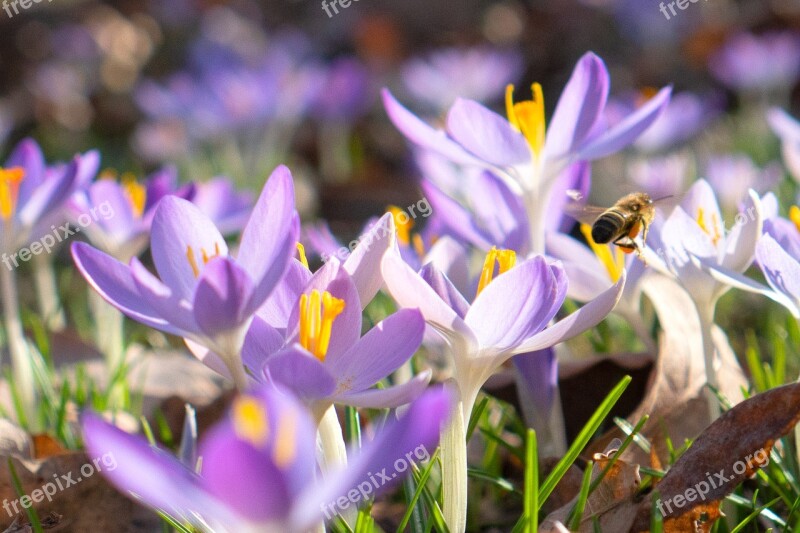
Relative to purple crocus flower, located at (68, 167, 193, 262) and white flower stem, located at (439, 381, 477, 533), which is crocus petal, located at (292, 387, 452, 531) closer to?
white flower stem, located at (439, 381, 477, 533)

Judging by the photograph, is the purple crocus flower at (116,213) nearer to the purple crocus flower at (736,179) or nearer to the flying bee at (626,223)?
the flying bee at (626,223)

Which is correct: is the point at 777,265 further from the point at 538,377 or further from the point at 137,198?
the point at 137,198

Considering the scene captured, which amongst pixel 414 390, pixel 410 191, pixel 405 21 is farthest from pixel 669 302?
pixel 405 21

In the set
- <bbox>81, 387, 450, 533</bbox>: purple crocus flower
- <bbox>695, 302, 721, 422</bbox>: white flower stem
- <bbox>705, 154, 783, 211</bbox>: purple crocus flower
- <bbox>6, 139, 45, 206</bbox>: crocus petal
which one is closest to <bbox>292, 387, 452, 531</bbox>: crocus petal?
<bbox>81, 387, 450, 533</bbox>: purple crocus flower

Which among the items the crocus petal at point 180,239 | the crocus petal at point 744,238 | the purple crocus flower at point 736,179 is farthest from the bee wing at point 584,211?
the purple crocus flower at point 736,179

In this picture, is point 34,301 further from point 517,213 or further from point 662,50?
point 662,50

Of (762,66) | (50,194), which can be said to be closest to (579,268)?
(50,194)

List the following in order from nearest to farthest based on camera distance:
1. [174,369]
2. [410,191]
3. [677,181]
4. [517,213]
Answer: [517,213]
[174,369]
[677,181]
[410,191]
